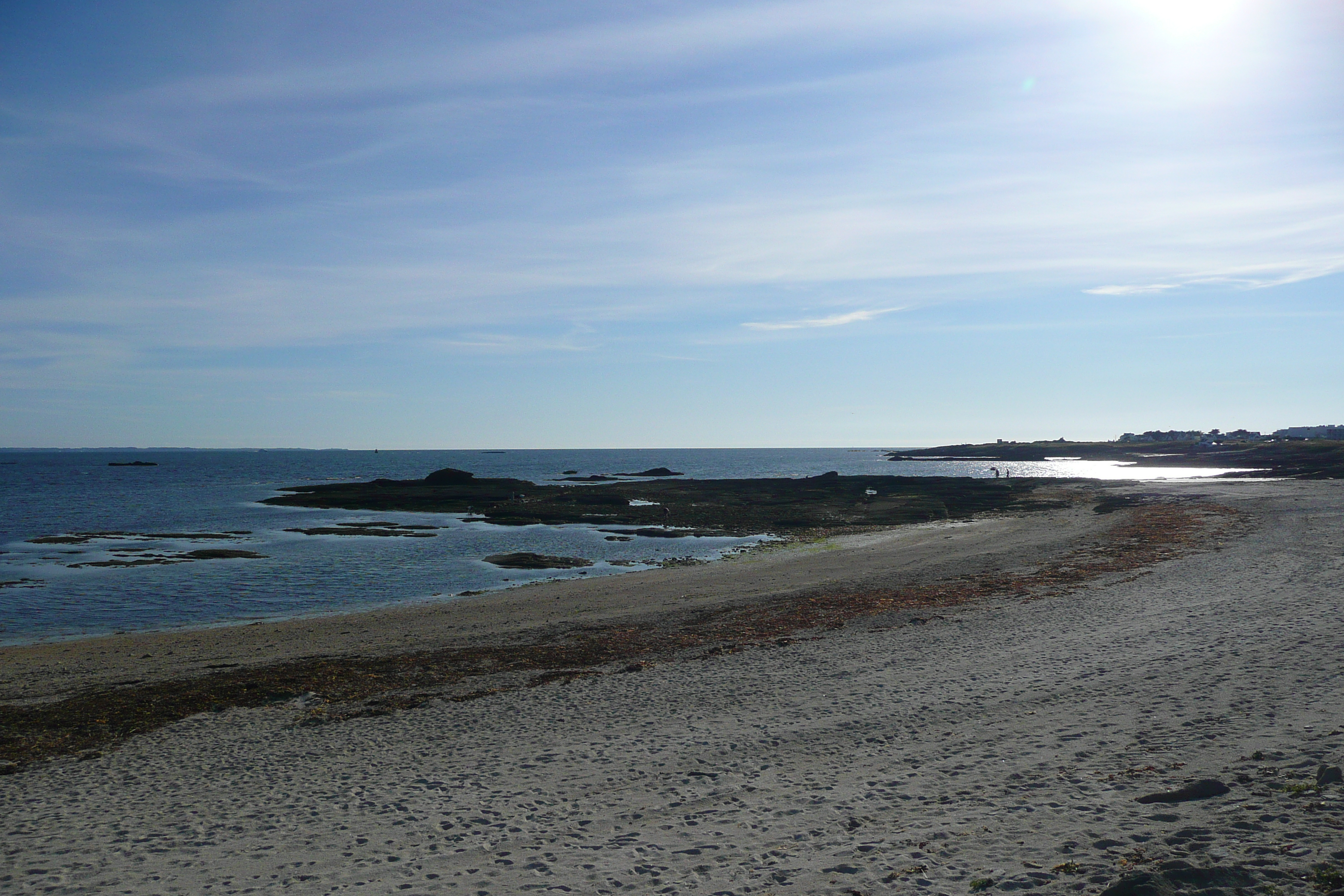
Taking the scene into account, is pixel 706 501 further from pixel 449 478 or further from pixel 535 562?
pixel 535 562

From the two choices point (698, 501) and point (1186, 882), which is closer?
point (1186, 882)

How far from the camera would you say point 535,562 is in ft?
136

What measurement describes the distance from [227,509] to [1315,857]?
277 feet

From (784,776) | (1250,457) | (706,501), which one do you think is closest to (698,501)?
(706,501)

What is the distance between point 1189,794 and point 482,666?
14386 millimetres

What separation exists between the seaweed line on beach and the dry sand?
2.47ft

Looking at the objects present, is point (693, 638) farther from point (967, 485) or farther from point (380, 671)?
point (967, 485)

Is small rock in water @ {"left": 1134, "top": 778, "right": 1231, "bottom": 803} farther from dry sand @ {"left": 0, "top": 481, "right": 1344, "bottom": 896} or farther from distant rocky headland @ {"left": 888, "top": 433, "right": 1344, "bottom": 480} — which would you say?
distant rocky headland @ {"left": 888, "top": 433, "right": 1344, "bottom": 480}

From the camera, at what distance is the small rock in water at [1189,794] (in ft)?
30.0

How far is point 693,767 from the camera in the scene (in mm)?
11898

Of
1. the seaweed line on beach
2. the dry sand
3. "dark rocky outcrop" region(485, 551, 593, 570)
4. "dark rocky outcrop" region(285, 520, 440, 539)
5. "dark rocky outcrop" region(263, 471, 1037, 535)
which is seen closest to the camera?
the dry sand

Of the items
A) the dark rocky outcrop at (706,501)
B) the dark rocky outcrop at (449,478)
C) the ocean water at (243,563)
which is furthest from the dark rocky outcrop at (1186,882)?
the dark rocky outcrop at (449,478)

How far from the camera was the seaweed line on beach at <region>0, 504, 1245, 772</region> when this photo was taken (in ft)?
51.0

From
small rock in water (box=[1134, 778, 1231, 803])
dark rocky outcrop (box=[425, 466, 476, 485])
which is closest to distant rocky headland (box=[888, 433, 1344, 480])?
dark rocky outcrop (box=[425, 466, 476, 485])
